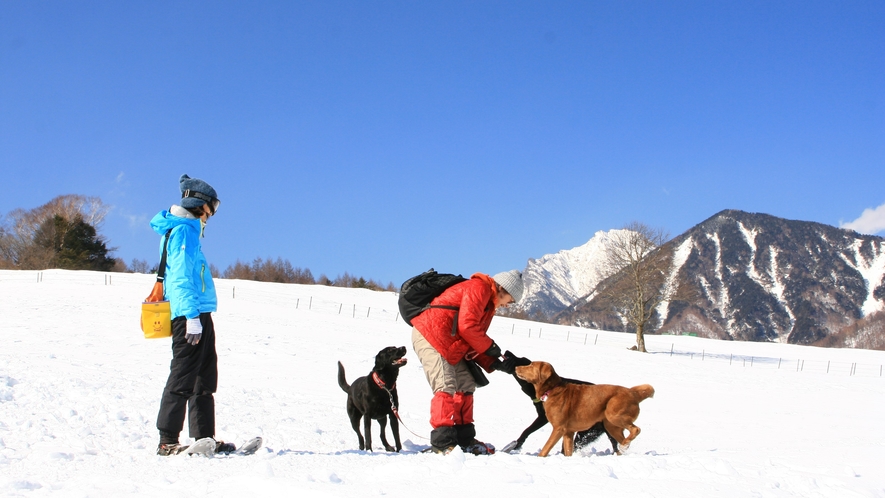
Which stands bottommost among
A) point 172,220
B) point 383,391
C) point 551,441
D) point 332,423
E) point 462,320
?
point 332,423

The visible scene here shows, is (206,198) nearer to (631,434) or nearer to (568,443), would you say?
(568,443)

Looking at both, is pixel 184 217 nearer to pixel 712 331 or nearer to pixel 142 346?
pixel 142 346

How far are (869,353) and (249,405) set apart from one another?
2170 inches

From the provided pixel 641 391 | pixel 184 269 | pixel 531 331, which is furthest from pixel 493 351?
pixel 531 331

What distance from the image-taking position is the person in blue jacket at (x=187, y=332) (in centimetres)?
401

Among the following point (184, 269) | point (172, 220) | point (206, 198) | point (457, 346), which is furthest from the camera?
point (457, 346)

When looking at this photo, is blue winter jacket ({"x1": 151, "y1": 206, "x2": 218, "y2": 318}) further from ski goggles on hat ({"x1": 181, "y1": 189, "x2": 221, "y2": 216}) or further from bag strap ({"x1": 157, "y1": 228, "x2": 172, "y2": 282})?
ski goggles on hat ({"x1": 181, "y1": 189, "x2": 221, "y2": 216})

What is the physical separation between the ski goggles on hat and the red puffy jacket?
1934 millimetres

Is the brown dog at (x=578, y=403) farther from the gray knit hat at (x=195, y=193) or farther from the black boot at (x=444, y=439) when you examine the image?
the gray knit hat at (x=195, y=193)

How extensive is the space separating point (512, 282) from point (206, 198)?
2698mm

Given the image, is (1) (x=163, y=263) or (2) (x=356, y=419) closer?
(1) (x=163, y=263)

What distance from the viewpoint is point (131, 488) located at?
112 inches

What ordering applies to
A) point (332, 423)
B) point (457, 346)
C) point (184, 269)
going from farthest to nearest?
point (332, 423) < point (457, 346) < point (184, 269)

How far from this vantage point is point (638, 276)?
39750 millimetres
